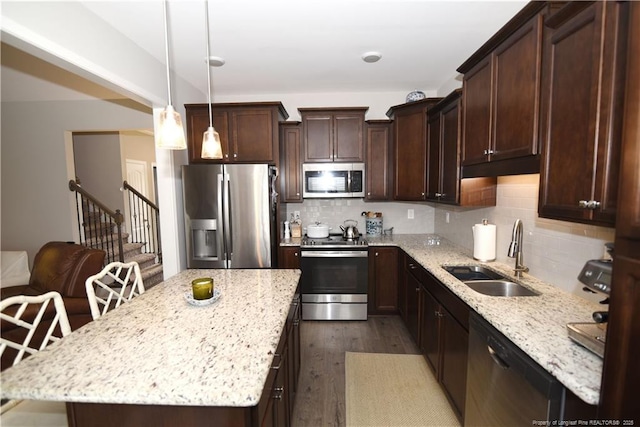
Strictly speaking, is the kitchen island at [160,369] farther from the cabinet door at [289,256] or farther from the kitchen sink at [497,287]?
the cabinet door at [289,256]

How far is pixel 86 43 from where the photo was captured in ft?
6.28

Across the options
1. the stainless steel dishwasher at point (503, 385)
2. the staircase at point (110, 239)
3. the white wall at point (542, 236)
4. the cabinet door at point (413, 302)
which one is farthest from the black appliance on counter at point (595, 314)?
the staircase at point (110, 239)

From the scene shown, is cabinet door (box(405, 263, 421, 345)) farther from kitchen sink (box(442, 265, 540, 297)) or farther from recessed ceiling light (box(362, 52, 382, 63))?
recessed ceiling light (box(362, 52, 382, 63))

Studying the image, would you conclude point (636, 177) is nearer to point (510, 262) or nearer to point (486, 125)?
point (486, 125)

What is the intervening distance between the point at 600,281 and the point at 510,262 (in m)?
1.50

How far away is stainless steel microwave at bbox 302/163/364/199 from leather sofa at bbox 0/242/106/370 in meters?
2.34

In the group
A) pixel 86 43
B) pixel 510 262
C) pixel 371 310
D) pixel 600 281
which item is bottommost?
pixel 371 310

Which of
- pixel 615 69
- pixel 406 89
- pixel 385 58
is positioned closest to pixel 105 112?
pixel 385 58

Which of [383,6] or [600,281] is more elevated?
[383,6]

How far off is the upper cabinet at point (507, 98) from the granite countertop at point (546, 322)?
71 cm

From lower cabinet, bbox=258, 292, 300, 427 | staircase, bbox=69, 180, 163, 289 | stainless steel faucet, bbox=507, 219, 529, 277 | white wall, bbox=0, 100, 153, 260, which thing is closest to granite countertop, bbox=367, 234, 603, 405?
stainless steel faucet, bbox=507, 219, 529, 277

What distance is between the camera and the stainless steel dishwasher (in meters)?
1.07

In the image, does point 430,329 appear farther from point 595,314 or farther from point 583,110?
point 583,110

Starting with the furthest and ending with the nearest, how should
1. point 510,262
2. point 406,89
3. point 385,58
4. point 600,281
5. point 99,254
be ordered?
point 406,89 → point 99,254 → point 385,58 → point 510,262 → point 600,281
